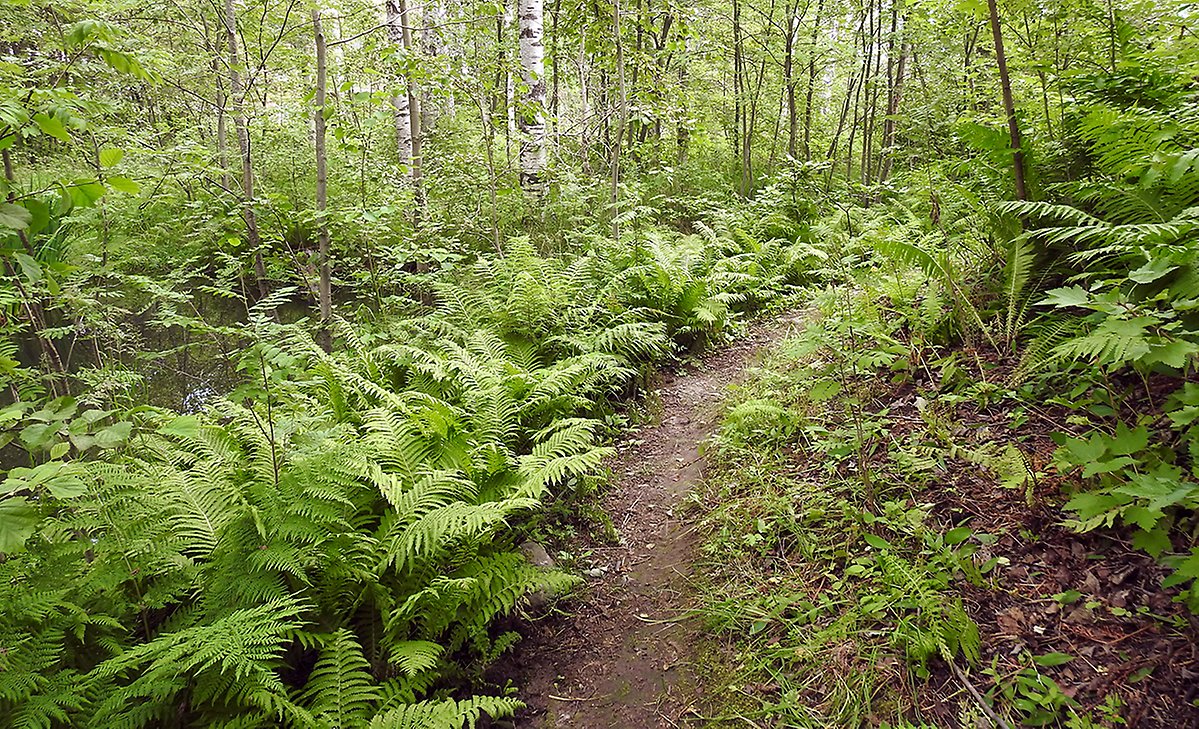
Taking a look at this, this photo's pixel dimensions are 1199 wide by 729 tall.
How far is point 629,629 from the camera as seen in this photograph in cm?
329

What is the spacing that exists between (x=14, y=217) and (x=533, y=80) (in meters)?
7.09

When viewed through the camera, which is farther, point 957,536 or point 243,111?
point 243,111

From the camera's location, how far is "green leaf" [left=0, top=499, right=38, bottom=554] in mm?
1592

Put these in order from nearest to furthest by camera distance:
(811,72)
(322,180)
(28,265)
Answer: (28,265), (322,180), (811,72)

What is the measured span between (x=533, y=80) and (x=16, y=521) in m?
7.53

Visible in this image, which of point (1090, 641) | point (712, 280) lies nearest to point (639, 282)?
point (712, 280)

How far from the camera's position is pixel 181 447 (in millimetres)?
3764

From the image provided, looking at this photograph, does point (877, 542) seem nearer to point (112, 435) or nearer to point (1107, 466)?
point (1107, 466)

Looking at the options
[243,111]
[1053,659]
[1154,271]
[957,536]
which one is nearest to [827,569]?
[957,536]

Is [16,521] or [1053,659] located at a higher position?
[16,521]

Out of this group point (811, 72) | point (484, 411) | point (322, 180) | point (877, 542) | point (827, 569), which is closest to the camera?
point (877, 542)

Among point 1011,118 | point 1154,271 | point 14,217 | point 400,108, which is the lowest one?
point 1154,271

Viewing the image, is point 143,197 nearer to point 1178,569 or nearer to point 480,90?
point 480,90

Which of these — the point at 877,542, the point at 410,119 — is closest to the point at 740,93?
the point at 410,119
